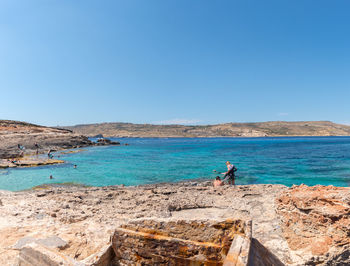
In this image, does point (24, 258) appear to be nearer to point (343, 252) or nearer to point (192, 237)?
point (192, 237)

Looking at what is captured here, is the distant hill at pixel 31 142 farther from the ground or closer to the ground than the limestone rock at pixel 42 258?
closer to the ground

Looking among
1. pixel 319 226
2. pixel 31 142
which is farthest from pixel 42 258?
pixel 31 142

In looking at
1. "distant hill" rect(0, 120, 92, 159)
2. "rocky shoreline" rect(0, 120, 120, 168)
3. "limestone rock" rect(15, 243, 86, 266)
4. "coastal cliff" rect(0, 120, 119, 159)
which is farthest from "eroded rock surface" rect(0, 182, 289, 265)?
"distant hill" rect(0, 120, 92, 159)

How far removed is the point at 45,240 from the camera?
Result: 6152 mm

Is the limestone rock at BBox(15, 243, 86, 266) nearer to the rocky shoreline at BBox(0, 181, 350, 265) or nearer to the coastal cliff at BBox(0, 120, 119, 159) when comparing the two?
the rocky shoreline at BBox(0, 181, 350, 265)

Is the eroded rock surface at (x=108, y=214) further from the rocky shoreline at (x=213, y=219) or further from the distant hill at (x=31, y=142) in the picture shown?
the distant hill at (x=31, y=142)

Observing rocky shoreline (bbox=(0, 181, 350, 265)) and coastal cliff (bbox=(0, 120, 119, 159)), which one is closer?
rocky shoreline (bbox=(0, 181, 350, 265))

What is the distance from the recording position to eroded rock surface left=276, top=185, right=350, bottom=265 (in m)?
5.38

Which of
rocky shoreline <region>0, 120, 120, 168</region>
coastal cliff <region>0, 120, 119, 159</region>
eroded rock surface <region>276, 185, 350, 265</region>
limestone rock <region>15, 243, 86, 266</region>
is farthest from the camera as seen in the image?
coastal cliff <region>0, 120, 119, 159</region>

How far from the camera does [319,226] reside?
582 cm

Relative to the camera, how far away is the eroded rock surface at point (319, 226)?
5.38 m

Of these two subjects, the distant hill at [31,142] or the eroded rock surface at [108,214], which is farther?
the distant hill at [31,142]

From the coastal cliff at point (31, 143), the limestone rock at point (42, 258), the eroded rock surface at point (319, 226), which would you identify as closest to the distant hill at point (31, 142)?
the coastal cliff at point (31, 143)

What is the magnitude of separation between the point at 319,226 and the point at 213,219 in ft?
11.0
